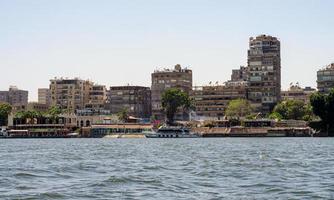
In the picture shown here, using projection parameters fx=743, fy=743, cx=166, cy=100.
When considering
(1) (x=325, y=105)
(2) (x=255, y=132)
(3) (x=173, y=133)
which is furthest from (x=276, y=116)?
(1) (x=325, y=105)

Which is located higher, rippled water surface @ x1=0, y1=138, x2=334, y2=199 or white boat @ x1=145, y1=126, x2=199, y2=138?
white boat @ x1=145, y1=126, x2=199, y2=138

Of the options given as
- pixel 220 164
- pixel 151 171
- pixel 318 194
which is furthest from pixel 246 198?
pixel 220 164

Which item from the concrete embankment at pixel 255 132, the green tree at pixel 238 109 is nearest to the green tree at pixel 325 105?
the concrete embankment at pixel 255 132

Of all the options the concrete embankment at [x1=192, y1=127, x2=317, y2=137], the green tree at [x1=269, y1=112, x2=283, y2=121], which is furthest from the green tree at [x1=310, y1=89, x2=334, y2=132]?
the green tree at [x1=269, y1=112, x2=283, y2=121]

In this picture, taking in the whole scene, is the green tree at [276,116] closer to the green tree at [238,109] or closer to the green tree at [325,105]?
the green tree at [238,109]

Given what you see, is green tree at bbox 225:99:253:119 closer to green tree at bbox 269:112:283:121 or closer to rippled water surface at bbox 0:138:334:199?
green tree at bbox 269:112:283:121

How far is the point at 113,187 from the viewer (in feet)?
137

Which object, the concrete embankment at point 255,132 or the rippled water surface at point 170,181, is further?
the concrete embankment at point 255,132

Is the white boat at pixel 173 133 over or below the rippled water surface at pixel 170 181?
over

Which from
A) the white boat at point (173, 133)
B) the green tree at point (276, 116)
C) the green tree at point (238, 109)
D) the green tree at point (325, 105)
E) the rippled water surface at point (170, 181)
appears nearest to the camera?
the rippled water surface at point (170, 181)

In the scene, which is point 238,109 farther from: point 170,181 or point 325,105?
point 170,181

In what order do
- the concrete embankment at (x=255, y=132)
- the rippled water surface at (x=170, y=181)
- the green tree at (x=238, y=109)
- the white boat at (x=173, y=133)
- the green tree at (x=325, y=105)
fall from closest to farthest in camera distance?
the rippled water surface at (x=170, y=181)
the green tree at (x=325, y=105)
the concrete embankment at (x=255, y=132)
the white boat at (x=173, y=133)
the green tree at (x=238, y=109)

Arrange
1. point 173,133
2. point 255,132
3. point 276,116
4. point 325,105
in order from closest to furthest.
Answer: point 325,105, point 173,133, point 255,132, point 276,116

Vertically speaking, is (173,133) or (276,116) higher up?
(276,116)
